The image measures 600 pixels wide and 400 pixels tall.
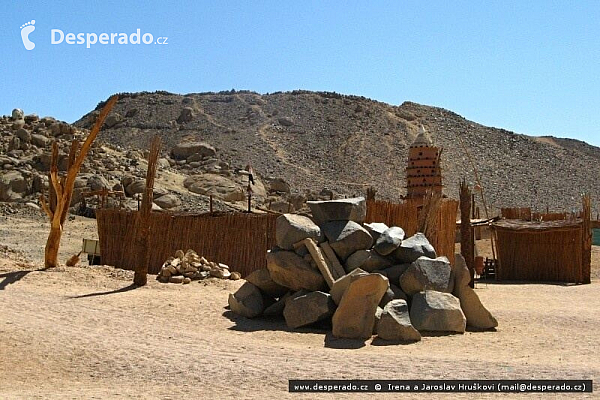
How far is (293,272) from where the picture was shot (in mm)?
10500

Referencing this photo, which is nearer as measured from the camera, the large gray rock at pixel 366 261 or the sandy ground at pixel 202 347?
the sandy ground at pixel 202 347

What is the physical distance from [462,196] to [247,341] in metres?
7.60

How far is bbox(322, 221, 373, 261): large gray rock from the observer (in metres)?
10.9

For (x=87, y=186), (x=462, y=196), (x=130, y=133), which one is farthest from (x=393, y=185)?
(x=462, y=196)

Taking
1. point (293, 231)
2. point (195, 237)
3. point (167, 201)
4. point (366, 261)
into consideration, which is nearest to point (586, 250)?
point (366, 261)

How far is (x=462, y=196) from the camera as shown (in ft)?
49.2

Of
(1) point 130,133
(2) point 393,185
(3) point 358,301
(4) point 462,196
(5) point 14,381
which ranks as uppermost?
(1) point 130,133

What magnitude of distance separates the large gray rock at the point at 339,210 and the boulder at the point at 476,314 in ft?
7.20

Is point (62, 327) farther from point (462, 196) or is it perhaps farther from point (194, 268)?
point (462, 196)

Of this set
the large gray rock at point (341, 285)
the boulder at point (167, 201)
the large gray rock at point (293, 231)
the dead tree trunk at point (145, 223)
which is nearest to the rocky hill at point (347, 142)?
the boulder at point (167, 201)

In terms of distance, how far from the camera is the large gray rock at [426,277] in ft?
33.5

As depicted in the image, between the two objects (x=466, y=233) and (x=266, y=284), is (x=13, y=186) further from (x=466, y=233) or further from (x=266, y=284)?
(x=266, y=284)

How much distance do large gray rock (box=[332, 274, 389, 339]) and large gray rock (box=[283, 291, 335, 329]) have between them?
0.47m

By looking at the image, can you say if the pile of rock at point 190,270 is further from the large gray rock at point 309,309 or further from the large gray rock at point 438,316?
the large gray rock at point 438,316
